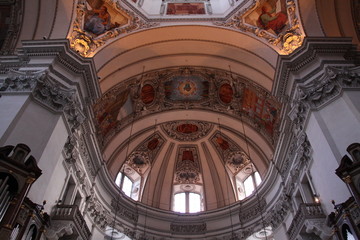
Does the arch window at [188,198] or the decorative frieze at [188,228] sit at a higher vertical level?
the arch window at [188,198]

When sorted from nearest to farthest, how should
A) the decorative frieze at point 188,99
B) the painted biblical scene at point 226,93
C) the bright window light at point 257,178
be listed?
the decorative frieze at point 188,99
the painted biblical scene at point 226,93
the bright window light at point 257,178

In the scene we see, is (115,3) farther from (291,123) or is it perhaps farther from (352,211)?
(352,211)

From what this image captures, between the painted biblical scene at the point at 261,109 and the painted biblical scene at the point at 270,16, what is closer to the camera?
the painted biblical scene at the point at 270,16

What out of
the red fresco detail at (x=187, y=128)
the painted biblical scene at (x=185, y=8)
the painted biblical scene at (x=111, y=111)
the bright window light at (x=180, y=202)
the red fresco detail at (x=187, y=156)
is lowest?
the bright window light at (x=180, y=202)

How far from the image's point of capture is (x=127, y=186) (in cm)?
1823

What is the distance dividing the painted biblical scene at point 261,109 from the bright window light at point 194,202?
5911mm

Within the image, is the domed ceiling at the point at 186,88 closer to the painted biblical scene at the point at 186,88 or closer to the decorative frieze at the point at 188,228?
the painted biblical scene at the point at 186,88

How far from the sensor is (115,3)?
14109 mm

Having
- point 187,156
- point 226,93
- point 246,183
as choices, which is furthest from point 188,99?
point 246,183

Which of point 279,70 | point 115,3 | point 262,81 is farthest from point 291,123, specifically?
point 115,3

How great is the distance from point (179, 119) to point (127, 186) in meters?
4.57

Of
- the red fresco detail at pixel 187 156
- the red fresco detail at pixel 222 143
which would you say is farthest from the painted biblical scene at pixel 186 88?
the red fresco detail at pixel 187 156

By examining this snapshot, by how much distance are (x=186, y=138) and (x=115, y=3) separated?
854cm

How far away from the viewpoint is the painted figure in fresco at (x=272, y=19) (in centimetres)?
1335
